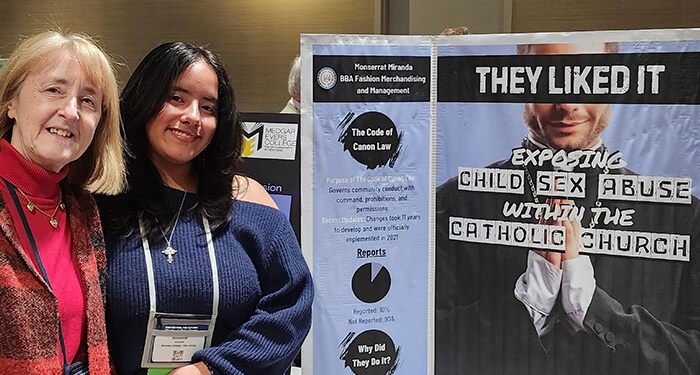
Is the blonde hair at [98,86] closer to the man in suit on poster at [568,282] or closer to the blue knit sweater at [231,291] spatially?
the blue knit sweater at [231,291]

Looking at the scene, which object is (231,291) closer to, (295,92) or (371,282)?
(371,282)

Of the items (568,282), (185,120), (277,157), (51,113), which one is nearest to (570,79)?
(568,282)

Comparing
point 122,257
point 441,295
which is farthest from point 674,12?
point 122,257

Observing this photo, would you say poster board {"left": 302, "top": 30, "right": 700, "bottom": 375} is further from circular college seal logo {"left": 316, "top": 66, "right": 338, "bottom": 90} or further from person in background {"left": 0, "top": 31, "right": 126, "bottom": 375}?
person in background {"left": 0, "top": 31, "right": 126, "bottom": 375}

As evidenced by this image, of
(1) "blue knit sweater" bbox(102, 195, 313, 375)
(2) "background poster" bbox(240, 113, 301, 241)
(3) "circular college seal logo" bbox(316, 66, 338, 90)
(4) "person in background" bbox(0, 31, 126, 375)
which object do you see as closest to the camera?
(4) "person in background" bbox(0, 31, 126, 375)

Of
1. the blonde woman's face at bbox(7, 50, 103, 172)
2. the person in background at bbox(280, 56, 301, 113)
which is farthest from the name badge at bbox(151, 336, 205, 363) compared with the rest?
the person in background at bbox(280, 56, 301, 113)

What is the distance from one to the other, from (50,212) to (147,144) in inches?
15.0

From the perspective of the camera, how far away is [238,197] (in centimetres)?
184

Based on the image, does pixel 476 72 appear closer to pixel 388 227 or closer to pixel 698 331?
pixel 388 227

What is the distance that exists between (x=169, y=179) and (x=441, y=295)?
117 cm

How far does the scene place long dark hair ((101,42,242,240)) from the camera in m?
1.70

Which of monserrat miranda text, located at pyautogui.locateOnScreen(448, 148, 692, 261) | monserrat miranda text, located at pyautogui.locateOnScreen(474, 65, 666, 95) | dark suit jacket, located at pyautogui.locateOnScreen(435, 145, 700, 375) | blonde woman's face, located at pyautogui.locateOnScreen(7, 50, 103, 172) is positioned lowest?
dark suit jacket, located at pyautogui.locateOnScreen(435, 145, 700, 375)

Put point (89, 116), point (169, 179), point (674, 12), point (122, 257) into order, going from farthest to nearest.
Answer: point (674, 12)
point (169, 179)
point (122, 257)
point (89, 116)

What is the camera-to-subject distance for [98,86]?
1484mm
